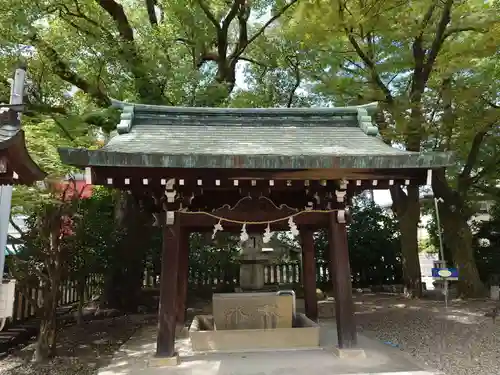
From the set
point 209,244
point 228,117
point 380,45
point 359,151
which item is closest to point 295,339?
point 359,151

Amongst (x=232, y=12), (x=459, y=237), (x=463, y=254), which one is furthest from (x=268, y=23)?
(x=463, y=254)

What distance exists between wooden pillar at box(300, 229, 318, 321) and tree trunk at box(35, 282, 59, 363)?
5.23 metres

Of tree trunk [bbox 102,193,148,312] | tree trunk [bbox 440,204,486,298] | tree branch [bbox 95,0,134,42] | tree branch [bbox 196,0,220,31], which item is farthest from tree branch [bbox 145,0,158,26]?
tree trunk [bbox 440,204,486,298]

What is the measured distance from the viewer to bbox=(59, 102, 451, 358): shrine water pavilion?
5.79 meters

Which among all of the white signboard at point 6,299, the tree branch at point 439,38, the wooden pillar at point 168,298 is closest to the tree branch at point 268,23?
the tree branch at point 439,38

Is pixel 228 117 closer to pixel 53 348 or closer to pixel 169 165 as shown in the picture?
pixel 169 165

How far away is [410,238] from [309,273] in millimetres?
6801

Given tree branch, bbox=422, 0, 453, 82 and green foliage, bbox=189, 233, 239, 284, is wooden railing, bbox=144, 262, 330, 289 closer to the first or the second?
green foliage, bbox=189, 233, 239, 284

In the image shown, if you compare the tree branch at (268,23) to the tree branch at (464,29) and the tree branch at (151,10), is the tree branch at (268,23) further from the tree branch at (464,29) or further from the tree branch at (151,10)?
the tree branch at (464,29)

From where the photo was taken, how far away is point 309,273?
359 inches

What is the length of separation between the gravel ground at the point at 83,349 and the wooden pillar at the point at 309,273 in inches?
172

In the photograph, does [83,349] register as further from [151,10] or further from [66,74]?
[151,10]

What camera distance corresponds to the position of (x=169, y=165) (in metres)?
5.70

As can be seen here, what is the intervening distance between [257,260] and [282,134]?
524 cm
